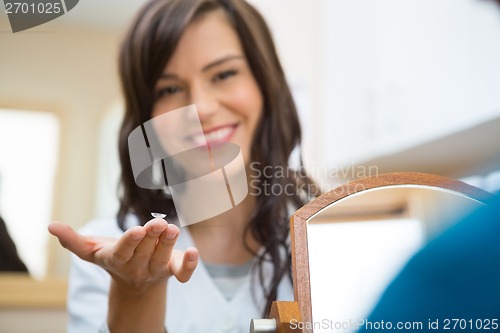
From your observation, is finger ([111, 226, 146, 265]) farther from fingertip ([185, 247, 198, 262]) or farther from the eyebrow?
the eyebrow

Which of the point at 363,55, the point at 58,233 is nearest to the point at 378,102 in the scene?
the point at 363,55

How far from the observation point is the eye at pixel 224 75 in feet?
1.68

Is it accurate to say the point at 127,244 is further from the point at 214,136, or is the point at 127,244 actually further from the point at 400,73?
the point at 400,73

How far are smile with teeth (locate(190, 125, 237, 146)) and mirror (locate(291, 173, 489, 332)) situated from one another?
145mm

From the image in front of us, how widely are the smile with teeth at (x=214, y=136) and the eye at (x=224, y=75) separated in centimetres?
5

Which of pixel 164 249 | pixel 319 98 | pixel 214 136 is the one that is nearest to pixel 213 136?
pixel 214 136

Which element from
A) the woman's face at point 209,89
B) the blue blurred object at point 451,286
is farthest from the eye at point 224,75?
the blue blurred object at point 451,286

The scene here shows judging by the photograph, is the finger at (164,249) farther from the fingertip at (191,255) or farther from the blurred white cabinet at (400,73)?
the blurred white cabinet at (400,73)

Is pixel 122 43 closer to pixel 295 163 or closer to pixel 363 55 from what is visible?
pixel 295 163

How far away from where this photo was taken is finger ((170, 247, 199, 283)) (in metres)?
0.36

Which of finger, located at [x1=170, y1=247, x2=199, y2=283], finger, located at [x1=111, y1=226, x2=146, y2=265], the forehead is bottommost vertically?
finger, located at [x1=170, y1=247, x2=199, y2=283]

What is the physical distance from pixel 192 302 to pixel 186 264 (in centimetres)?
17

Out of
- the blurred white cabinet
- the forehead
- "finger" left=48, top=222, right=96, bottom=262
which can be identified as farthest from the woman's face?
the blurred white cabinet

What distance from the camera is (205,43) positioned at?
0.51 metres
